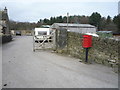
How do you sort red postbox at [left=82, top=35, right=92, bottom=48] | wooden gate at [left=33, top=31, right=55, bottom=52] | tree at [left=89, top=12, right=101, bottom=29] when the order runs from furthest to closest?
tree at [left=89, top=12, right=101, bottom=29], wooden gate at [left=33, top=31, right=55, bottom=52], red postbox at [left=82, top=35, right=92, bottom=48]

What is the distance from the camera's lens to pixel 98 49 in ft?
27.9

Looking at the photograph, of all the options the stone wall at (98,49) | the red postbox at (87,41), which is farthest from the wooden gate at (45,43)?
the red postbox at (87,41)

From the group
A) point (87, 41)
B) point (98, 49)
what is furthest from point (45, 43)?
point (98, 49)

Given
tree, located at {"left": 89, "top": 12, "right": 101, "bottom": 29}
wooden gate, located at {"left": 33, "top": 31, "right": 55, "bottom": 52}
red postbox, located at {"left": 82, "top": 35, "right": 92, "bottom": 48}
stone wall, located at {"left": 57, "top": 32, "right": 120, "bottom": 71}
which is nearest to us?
stone wall, located at {"left": 57, "top": 32, "right": 120, "bottom": 71}

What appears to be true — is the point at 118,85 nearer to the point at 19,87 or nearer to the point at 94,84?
the point at 94,84

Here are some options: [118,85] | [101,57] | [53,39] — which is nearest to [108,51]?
[101,57]

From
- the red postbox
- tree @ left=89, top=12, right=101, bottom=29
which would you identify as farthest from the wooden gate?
tree @ left=89, top=12, right=101, bottom=29

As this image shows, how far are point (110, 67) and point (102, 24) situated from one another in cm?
7206

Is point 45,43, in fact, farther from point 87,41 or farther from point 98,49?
point 98,49

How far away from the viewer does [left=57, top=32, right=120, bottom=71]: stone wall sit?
7.41m

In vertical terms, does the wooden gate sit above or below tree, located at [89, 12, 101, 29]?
below

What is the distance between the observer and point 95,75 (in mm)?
6309

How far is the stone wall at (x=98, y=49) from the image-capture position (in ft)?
24.3

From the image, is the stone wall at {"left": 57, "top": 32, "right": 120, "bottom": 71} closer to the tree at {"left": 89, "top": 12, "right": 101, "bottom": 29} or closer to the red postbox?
the red postbox
